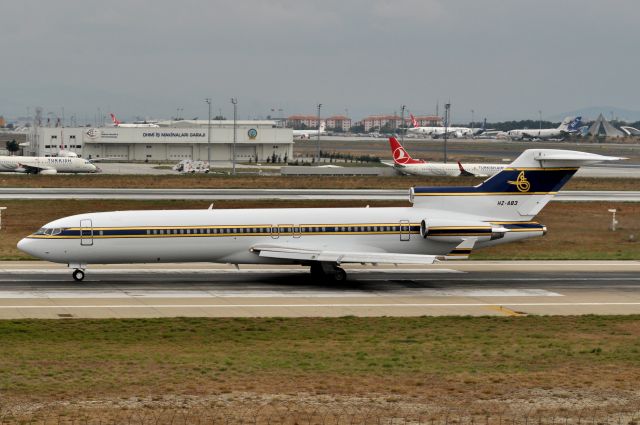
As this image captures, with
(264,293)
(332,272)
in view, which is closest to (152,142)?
(332,272)

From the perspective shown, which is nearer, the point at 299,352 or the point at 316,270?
the point at 299,352

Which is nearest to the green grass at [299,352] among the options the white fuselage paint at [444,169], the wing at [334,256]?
the wing at [334,256]

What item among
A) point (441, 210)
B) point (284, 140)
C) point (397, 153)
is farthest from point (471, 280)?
point (284, 140)

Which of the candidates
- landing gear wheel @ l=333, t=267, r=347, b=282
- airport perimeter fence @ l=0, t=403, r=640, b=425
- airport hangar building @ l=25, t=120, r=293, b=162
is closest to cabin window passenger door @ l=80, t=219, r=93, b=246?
landing gear wheel @ l=333, t=267, r=347, b=282

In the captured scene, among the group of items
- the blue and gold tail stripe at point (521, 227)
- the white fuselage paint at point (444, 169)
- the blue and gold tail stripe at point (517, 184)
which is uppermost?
the blue and gold tail stripe at point (517, 184)

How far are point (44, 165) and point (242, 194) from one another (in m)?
48.9

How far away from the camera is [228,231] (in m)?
42.7

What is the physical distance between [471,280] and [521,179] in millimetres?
5251

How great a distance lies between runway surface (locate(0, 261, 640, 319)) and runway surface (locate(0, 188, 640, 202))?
3002 cm

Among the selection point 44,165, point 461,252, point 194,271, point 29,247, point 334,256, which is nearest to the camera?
point 334,256

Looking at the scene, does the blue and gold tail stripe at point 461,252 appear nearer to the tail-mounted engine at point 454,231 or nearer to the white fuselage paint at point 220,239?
the white fuselage paint at point 220,239

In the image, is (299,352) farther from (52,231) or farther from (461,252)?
(52,231)

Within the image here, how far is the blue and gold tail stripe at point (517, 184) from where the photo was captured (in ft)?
147

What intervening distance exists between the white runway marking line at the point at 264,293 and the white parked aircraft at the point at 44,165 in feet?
279
